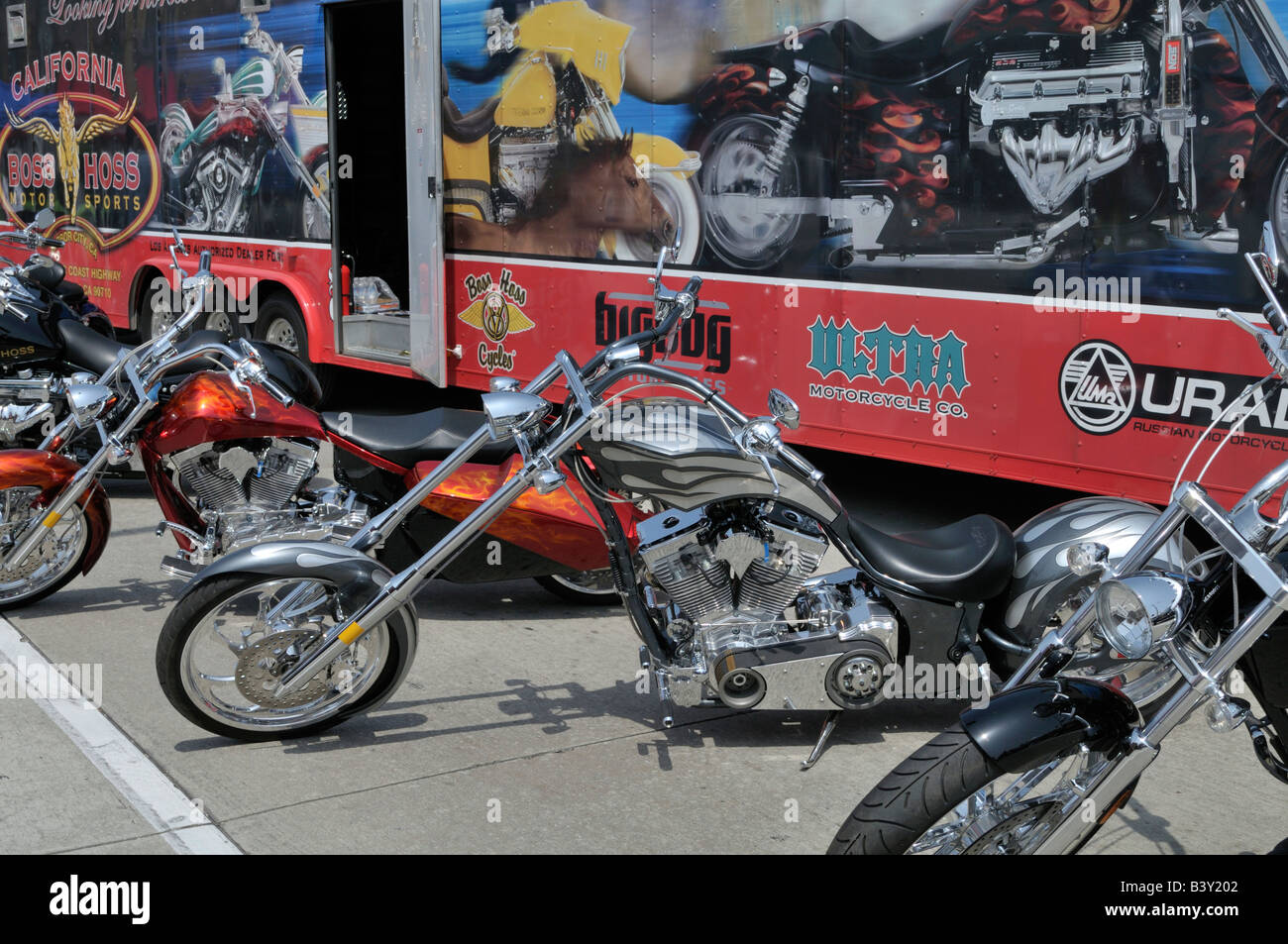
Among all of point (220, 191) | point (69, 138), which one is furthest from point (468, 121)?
point (69, 138)

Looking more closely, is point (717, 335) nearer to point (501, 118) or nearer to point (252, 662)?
point (501, 118)

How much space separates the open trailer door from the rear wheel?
3.57 m

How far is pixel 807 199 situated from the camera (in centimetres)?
656

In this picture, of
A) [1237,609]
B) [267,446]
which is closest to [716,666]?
[1237,609]

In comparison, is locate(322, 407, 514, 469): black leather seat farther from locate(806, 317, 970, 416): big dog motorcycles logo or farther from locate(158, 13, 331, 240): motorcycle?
locate(158, 13, 331, 240): motorcycle

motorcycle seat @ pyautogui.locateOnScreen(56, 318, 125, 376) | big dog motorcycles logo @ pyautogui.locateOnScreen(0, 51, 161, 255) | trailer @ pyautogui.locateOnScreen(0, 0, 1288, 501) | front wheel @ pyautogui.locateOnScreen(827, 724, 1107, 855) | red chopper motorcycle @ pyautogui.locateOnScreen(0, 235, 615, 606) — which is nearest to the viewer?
front wheel @ pyautogui.locateOnScreen(827, 724, 1107, 855)

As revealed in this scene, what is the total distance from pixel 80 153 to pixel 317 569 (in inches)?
378

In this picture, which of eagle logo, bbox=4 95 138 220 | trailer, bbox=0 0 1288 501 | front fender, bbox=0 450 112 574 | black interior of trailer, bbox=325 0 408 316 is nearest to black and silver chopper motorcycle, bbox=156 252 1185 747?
trailer, bbox=0 0 1288 501

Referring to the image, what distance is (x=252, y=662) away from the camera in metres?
4.20

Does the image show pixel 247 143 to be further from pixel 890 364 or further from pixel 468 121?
pixel 890 364

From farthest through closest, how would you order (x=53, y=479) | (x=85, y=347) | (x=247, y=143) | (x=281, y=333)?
(x=281, y=333)
(x=247, y=143)
(x=85, y=347)
(x=53, y=479)

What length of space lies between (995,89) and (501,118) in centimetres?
347

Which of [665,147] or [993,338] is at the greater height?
[665,147]

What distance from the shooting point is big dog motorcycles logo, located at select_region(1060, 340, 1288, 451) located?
16.7ft
